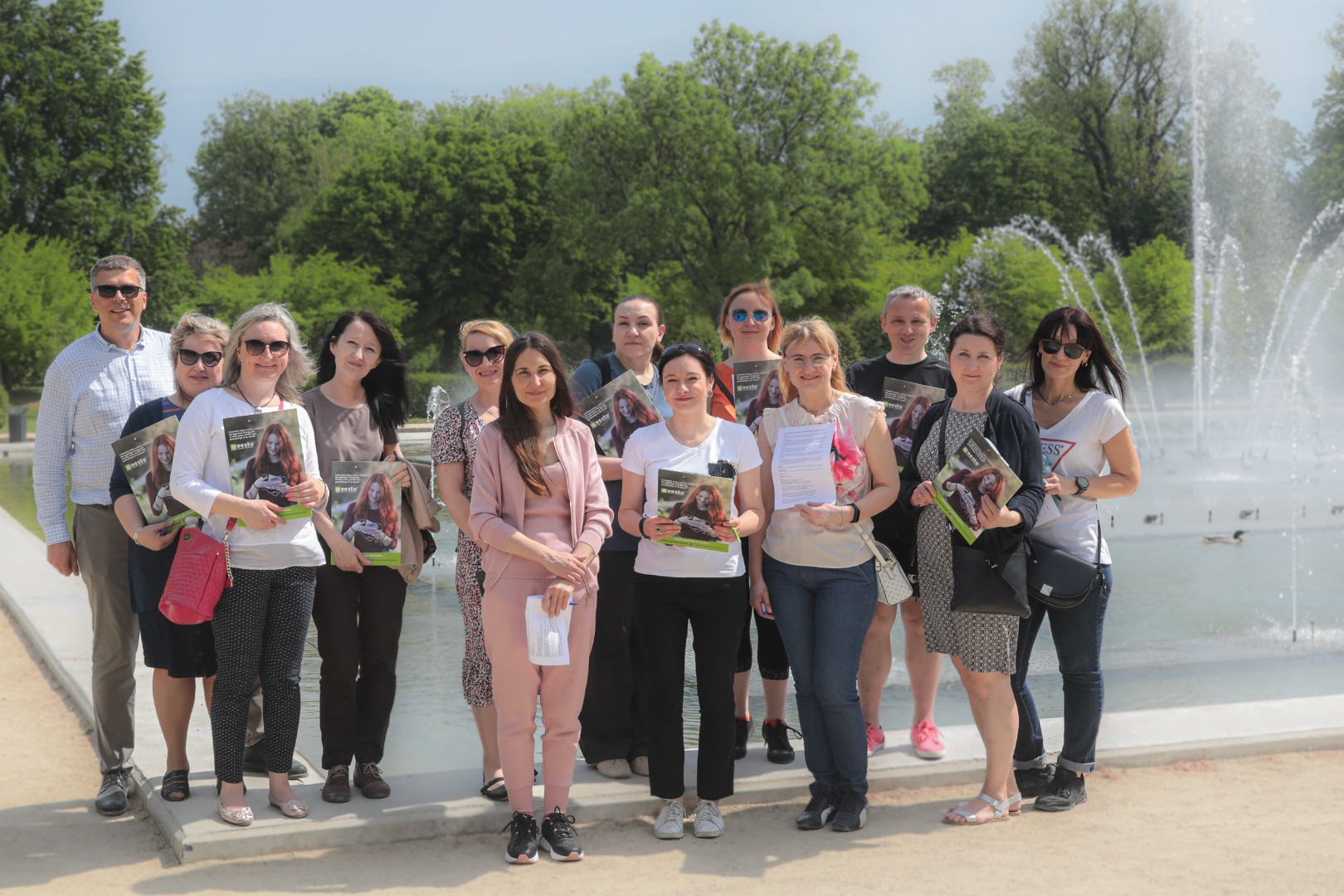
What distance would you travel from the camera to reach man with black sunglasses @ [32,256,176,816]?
17.8ft

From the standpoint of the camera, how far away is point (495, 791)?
5.27m

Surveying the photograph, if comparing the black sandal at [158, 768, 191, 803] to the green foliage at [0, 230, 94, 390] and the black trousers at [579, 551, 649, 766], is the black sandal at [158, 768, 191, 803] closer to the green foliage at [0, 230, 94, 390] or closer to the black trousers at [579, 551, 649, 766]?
the black trousers at [579, 551, 649, 766]

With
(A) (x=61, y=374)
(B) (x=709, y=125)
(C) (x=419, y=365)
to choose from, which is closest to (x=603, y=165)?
(B) (x=709, y=125)

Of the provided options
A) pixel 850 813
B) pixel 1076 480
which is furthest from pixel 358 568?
pixel 1076 480

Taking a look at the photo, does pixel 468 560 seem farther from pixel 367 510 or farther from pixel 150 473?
pixel 150 473

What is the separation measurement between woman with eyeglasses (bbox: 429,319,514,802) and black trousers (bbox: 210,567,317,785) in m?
0.62

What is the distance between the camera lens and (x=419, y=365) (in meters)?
54.6

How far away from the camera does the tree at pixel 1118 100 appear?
5522 cm

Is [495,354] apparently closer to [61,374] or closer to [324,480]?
[324,480]

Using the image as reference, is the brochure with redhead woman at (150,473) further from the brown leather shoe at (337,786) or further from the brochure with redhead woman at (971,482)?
the brochure with redhead woman at (971,482)

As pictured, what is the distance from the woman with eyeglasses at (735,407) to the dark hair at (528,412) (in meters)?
0.91

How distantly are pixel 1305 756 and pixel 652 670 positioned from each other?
3.19 m

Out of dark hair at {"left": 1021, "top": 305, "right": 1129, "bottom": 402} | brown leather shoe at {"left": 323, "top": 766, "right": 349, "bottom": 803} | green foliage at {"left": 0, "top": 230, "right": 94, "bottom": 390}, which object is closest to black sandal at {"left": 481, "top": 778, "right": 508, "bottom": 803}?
brown leather shoe at {"left": 323, "top": 766, "right": 349, "bottom": 803}

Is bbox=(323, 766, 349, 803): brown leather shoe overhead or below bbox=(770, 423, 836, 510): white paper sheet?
below
